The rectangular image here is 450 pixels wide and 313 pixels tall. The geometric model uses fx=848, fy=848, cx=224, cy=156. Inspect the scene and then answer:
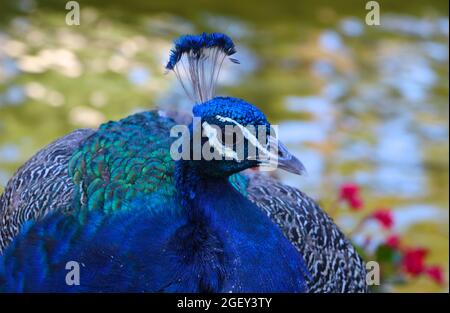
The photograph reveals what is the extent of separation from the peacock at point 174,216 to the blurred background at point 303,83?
171 cm

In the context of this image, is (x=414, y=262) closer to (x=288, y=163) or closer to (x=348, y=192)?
(x=348, y=192)

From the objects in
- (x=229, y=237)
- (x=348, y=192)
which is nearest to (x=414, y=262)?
(x=348, y=192)

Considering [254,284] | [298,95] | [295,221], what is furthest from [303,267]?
[298,95]

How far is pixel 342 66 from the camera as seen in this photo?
21.0 feet

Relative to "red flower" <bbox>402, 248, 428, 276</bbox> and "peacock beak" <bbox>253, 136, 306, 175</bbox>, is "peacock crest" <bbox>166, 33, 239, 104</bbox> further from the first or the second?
"red flower" <bbox>402, 248, 428, 276</bbox>

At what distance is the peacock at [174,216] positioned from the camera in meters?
2.12

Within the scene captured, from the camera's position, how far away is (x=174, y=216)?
87.2 inches

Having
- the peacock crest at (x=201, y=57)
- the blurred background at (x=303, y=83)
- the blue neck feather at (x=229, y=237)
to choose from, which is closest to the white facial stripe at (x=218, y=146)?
the blue neck feather at (x=229, y=237)

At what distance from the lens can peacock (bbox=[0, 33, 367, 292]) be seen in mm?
2115

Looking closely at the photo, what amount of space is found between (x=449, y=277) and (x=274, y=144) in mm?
2381

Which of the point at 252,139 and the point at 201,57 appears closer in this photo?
the point at 252,139

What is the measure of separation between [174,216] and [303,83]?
159 inches

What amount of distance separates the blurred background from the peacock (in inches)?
67.3
